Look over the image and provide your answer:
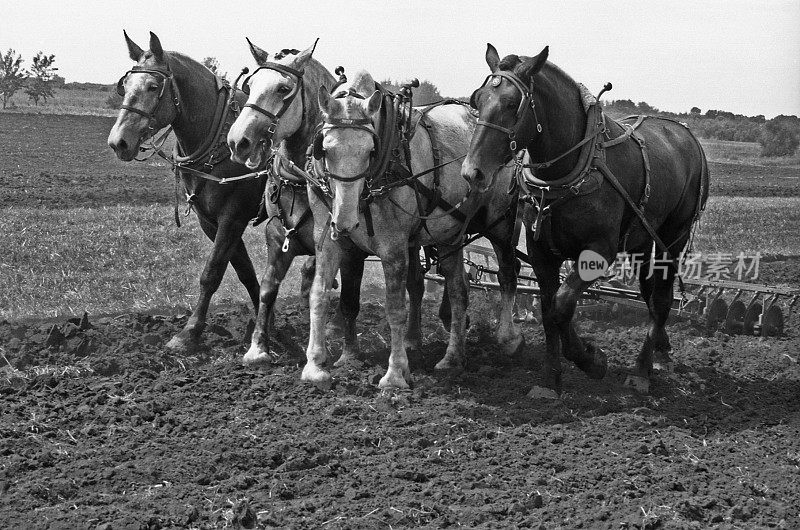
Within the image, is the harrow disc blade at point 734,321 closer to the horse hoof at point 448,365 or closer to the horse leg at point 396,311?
the horse hoof at point 448,365

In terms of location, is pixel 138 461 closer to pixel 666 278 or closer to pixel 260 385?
pixel 260 385

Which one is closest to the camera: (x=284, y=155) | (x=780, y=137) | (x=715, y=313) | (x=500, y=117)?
(x=500, y=117)

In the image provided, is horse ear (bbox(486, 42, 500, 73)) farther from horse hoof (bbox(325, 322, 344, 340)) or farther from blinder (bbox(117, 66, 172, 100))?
horse hoof (bbox(325, 322, 344, 340))

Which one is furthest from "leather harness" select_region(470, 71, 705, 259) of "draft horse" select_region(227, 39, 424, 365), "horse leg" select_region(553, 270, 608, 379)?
"draft horse" select_region(227, 39, 424, 365)

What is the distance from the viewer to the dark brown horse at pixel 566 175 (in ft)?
20.5

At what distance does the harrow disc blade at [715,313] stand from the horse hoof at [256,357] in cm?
462

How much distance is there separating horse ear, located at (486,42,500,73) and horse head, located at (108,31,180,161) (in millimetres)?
2727

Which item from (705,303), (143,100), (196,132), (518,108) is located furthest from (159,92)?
(705,303)

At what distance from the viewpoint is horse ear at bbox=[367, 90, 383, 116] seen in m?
6.48

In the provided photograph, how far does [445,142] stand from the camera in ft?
24.2

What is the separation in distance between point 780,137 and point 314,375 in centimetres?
3462

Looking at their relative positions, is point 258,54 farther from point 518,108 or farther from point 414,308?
point 414,308

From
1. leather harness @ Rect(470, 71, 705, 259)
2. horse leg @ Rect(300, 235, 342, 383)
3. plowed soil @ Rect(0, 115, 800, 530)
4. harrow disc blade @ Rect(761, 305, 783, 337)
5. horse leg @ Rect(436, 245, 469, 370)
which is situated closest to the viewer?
plowed soil @ Rect(0, 115, 800, 530)

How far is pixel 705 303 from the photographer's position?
10219 millimetres
